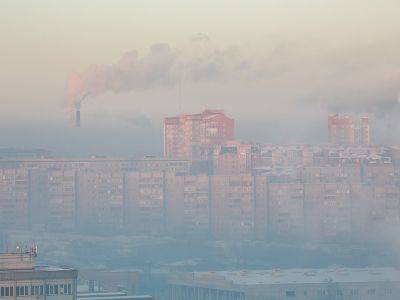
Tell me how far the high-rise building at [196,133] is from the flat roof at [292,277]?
2434 centimetres

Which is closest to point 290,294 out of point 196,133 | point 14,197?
point 14,197

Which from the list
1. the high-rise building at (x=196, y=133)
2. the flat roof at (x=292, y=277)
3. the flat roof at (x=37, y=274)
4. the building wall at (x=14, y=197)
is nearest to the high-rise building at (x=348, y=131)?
the high-rise building at (x=196, y=133)

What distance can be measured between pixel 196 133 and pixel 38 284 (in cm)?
6030

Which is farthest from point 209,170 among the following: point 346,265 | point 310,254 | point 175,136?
point 346,265

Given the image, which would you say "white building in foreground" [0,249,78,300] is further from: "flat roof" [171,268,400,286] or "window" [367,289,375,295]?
"flat roof" [171,268,400,286]

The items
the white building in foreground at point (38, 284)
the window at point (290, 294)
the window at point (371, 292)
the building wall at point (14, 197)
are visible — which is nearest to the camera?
the white building in foreground at point (38, 284)

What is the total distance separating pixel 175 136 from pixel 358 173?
9.82 m

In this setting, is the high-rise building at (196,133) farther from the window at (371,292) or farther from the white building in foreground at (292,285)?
the window at (371,292)

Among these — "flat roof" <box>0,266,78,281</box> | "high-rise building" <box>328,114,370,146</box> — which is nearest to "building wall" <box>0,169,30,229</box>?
"high-rise building" <box>328,114,370,146</box>

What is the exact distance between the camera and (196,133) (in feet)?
307

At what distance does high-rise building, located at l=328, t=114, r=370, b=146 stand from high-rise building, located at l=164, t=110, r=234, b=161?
4805 millimetres

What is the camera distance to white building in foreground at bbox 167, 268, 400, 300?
201ft

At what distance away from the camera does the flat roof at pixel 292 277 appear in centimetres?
6291

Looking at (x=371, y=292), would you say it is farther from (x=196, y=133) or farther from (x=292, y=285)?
(x=196, y=133)
